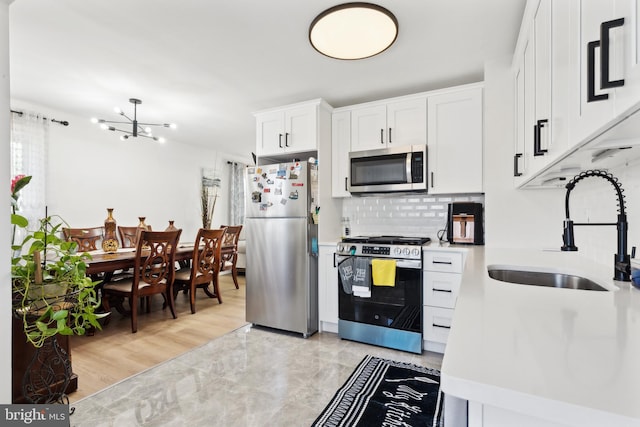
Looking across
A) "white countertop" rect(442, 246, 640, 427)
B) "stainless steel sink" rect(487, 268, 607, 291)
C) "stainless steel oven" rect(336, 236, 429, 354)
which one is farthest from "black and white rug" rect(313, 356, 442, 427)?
"white countertop" rect(442, 246, 640, 427)

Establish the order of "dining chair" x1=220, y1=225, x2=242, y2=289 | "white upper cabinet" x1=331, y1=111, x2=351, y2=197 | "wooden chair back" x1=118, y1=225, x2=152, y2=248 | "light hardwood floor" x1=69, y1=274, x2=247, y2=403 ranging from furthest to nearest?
"dining chair" x1=220, y1=225, x2=242, y2=289, "wooden chair back" x1=118, y1=225, x2=152, y2=248, "white upper cabinet" x1=331, y1=111, x2=351, y2=197, "light hardwood floor" x1=69, y1=274, x2=247, y2=403

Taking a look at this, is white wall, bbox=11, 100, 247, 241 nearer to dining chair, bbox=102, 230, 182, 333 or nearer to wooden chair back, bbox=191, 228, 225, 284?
dining chair, bbox=102, 230, 182, 333

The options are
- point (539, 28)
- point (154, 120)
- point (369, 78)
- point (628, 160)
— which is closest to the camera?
point (628, 160)

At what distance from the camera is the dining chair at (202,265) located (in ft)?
11.7

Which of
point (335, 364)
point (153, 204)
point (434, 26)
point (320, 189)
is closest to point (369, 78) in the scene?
Answer: point (434, 26)

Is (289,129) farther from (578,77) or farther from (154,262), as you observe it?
(578,77)

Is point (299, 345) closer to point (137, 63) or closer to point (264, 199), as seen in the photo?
point (264, 199)

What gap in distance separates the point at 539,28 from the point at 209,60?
2.20 meters

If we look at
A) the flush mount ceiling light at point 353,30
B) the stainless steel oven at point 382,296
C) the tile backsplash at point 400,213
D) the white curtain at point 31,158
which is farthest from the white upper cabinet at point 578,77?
the white curtain at point 31,158

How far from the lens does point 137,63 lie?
2518 millimetres

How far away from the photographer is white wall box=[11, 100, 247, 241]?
12.5 ft

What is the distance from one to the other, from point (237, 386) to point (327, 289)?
3.95 ft

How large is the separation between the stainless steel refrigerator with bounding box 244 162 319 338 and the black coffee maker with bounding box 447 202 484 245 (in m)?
1.26

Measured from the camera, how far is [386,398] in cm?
192
